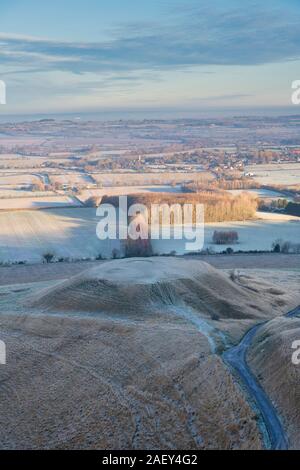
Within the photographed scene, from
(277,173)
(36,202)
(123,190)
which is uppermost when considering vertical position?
(277,173)

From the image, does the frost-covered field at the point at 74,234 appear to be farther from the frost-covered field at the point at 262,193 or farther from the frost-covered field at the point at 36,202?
the frost-covered field at the point at 262,193

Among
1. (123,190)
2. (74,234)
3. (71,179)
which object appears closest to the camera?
(74,234)

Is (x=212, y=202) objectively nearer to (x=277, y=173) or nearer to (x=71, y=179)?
(x=277, y=173)

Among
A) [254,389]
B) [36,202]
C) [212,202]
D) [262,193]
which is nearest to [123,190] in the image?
[36,202]

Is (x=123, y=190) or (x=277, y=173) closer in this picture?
(x=123, y=190)

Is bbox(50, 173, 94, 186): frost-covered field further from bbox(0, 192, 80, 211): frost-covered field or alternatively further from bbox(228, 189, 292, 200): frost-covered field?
bbox(228, 189, 292, 200): frost-covered field

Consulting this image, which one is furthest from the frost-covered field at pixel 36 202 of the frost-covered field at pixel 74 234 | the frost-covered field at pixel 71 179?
the frost-covered field at pixel 71 179
